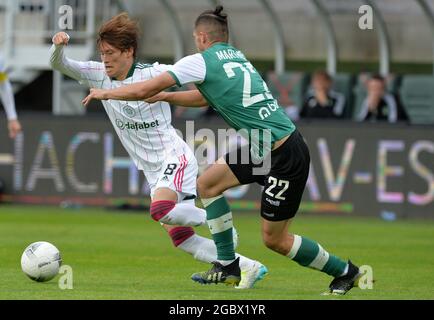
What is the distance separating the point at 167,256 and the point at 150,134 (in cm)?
285

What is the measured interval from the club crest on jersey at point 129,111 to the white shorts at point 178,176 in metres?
0.48

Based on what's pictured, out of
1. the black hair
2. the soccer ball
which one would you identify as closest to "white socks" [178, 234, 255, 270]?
the soccer ball

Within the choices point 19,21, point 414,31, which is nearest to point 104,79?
point 414,31

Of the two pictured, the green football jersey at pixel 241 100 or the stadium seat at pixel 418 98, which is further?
the stadium seat at pixel 418 98

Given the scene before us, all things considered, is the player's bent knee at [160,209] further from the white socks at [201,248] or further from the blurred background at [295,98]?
the blurred background at [295,98]

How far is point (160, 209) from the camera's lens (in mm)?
9570

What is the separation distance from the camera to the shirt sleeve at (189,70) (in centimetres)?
893

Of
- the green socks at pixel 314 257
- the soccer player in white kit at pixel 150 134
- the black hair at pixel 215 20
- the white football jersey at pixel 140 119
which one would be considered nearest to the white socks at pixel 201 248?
the soccer player in white kit at pixel 150 134

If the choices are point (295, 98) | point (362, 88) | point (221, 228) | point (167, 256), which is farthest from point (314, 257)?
point (295, 98)

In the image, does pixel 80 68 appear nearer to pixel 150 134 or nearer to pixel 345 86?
pixel 150 134

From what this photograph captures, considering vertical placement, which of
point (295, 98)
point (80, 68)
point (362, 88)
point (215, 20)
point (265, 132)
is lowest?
point (295, 98)

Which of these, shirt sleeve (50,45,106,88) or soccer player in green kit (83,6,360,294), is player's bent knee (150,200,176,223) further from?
shirt sleeve (50,45,106,88)

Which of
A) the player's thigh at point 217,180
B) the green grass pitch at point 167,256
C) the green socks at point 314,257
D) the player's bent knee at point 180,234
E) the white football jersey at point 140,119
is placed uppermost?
the white football jersey at point 140,119

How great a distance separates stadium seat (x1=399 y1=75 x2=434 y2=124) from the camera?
20062 mm
